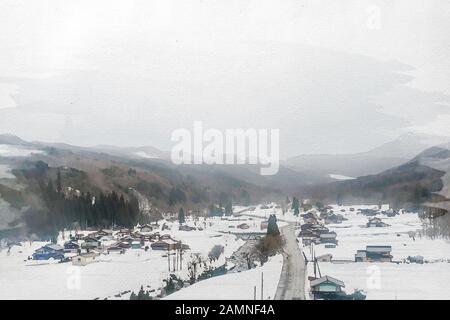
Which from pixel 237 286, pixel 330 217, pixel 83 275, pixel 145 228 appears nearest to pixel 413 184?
pixel 330 217

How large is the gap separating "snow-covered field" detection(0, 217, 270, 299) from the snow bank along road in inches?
4.2

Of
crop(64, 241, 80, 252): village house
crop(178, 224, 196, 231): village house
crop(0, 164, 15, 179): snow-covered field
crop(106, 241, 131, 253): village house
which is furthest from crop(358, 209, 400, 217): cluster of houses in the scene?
crop(0, 164, 15, 179): snow-covered field

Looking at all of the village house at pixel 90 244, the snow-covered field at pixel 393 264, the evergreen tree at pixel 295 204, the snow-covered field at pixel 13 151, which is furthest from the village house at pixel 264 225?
the snow-covered field at pixel 13 151

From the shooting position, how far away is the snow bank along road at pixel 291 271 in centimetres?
450

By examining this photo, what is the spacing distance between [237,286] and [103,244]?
1163mm

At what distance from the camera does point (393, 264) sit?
183 inches

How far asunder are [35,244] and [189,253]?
127cm

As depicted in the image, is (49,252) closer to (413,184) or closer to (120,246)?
(120,246)

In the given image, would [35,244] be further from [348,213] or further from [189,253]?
[348,213]

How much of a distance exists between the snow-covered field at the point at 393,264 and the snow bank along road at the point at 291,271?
3.6 inches

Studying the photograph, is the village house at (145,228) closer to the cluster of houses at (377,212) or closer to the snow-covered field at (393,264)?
the snow-covered field at (393,264)
